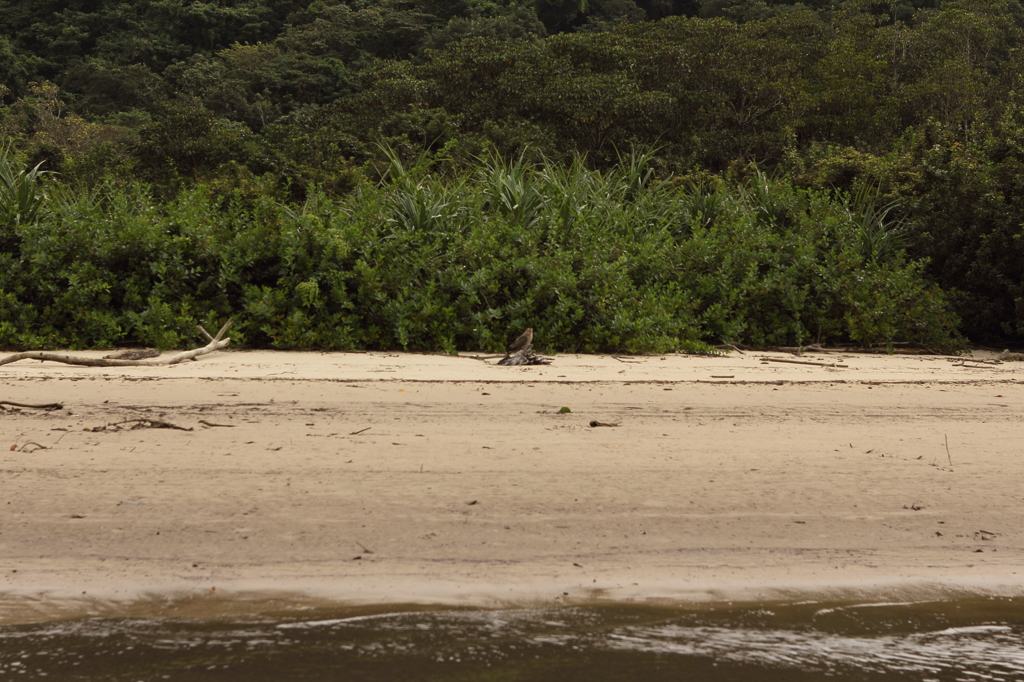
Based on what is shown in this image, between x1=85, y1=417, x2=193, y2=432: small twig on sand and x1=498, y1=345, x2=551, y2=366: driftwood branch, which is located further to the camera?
x1=498, y1=345, x2=551, y2=366: driftwood branch

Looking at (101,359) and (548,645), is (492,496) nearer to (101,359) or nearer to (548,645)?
(548,645)

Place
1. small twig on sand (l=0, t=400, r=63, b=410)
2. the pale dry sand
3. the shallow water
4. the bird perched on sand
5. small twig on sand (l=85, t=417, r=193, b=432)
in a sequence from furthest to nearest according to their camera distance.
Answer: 1. the bird perched on sand
2. small twig on sand (l=0, t=400, r=63, b=410)
3. small twig on sand (l=85, t=417, r=193, b=432)
4. the pale dry sand
5. the shallow water

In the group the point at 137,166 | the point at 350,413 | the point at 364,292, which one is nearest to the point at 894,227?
the point at 364,292

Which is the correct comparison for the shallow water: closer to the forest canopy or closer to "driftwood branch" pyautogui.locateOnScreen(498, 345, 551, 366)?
"driftwood branch" pyautogui.locateOnScreen(498, 345, 551, 366)

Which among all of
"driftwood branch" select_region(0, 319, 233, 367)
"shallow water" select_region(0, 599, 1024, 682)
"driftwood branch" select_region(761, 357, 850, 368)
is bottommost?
"driftwood branch" select_region(0, 319, 233, 367)

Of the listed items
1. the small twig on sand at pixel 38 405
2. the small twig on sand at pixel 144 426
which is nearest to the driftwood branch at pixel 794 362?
the small twig on sand at pixel 144 426

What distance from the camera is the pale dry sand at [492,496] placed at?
8.95ft

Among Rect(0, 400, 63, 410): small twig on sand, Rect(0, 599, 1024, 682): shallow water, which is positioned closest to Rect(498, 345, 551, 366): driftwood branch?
Rect(0, 400, 63, 410): small twig on sand

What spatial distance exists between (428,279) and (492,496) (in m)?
4.47

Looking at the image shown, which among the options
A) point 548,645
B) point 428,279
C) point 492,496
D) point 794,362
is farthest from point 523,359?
point 548,645

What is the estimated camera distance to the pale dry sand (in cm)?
273

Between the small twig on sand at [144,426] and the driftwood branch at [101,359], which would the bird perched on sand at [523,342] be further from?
the small twig on sand at [144,426]

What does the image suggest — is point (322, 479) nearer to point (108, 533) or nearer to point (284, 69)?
point (108, 533)

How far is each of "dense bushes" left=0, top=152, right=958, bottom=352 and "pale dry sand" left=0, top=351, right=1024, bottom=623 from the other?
205 centimetres
